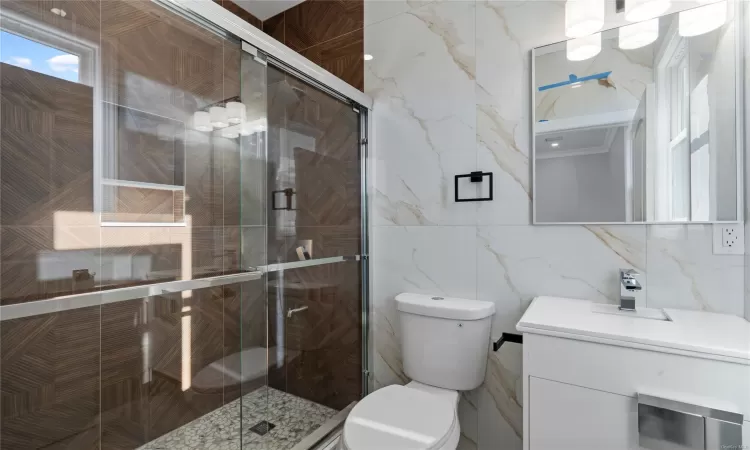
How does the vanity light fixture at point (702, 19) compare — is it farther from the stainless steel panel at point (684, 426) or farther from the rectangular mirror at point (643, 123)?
the stainless steel panel at point (684, 426)

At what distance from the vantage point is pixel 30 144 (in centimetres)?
108

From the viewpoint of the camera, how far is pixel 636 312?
4.15ft

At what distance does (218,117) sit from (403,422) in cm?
139

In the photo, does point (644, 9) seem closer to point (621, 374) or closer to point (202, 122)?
point (621, 374)

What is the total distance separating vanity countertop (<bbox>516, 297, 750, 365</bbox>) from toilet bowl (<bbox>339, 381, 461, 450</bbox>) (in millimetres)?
451

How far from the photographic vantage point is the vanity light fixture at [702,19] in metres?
1.24

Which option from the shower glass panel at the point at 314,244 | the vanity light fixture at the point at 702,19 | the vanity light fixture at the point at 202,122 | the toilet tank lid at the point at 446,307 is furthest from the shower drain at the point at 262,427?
the vanity light fixture at the point at 702,19

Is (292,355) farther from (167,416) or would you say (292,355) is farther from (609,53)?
(609,53)

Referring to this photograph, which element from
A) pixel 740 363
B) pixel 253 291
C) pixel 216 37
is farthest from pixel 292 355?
pixel 740 363

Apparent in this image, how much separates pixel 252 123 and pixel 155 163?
1.37 feet

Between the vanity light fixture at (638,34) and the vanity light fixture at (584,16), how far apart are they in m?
0.10

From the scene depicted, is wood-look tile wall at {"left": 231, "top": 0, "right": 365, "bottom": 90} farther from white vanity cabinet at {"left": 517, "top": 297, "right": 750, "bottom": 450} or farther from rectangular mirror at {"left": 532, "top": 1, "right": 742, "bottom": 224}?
white vanity cabinet at {"left": 517, "top": 297, "right": 750, "bottom": 450}

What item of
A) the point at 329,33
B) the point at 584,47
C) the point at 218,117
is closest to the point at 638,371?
the point at 584,47

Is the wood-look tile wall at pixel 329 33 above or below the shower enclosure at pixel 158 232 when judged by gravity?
above
